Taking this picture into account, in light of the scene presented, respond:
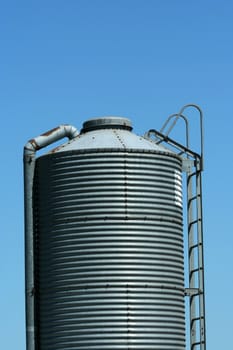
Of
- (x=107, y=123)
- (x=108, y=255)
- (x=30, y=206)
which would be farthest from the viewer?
(x=107, y=123)

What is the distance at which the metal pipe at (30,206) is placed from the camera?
2944 cm

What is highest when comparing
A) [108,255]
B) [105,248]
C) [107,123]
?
[107,123]

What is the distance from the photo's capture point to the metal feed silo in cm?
2792

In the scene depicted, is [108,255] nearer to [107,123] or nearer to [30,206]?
[30,206]

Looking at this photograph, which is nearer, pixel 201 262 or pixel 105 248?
pixel 105 248

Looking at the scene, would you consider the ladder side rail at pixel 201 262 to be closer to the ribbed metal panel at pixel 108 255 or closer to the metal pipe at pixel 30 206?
the ribbed metal panel at pixel 108 255

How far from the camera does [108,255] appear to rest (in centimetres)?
2809

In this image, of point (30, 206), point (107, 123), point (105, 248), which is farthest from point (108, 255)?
point (107, 123)

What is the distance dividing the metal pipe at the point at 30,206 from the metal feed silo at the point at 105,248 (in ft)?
0.11

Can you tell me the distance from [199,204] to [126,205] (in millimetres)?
3920

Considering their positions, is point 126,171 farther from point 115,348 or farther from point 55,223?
point 115,348

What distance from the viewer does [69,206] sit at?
1133 inches

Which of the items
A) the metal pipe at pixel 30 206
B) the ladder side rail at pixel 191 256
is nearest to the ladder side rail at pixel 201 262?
the ladder side rail at pixel 191 256

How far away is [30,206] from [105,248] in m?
3.22
